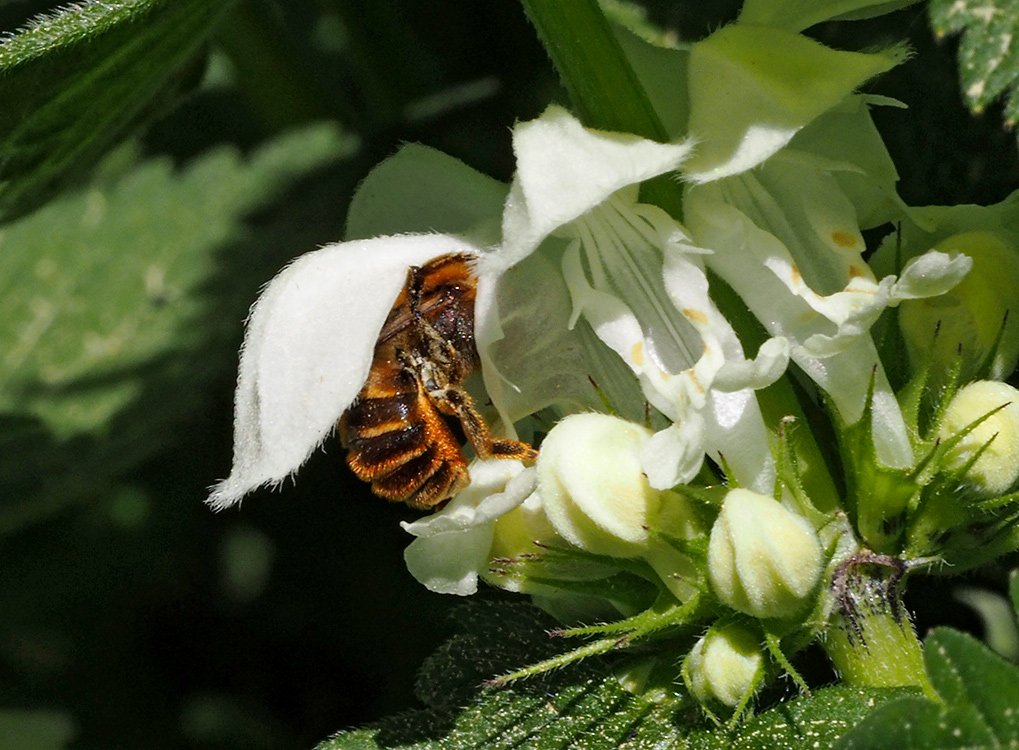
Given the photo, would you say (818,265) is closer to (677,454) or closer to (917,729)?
(677,454)

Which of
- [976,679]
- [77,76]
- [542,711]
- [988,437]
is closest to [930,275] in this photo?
[988,437]

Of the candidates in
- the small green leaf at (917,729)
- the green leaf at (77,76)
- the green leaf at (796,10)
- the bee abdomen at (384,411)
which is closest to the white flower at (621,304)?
the bee abdomen at (384,411)

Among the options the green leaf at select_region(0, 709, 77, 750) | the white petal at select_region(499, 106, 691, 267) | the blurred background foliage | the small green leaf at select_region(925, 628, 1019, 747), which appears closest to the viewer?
the small green leaf at select_region(925, 628, 1019, 747)

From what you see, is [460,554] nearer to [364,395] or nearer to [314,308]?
[364,395]

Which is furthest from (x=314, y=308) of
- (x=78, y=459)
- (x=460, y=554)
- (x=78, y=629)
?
(x=78, y=629)

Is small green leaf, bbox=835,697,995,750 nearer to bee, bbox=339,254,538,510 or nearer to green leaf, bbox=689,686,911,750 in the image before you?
green leaf, bbox=689,686,911,750

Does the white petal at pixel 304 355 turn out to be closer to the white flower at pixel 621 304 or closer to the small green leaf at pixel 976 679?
the white flower at pixel 621 304

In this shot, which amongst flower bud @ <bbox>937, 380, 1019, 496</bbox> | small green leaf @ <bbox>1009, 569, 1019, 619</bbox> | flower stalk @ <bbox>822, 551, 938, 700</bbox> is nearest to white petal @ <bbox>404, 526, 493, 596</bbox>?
flower stalk @ <bbox>822, 551, 938, 700</bbox>
